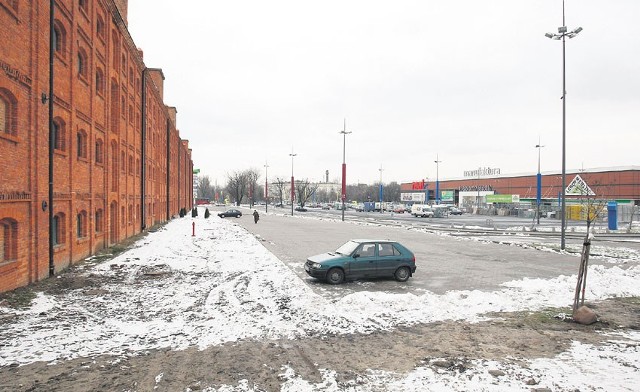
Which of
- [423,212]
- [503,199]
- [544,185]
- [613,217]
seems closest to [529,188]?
[544,185]

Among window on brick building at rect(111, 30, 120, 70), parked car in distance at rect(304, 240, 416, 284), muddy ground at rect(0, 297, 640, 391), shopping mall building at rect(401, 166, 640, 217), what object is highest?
window on brick building at rect(111, 30, 120, 70)

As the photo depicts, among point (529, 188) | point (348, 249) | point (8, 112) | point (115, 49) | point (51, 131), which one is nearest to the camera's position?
point (8, 112)

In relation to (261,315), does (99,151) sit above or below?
above

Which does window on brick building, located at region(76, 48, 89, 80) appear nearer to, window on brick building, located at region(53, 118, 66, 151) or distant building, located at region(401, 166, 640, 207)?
window on brick building, located at region(53, 118, 66, 151)

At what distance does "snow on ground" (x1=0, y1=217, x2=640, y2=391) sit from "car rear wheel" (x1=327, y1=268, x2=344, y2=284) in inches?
35.5

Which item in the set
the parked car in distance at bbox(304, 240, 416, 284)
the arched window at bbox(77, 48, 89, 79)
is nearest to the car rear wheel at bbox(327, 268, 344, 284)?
the parked car in distance at bbox(304, 240, 416, 284)

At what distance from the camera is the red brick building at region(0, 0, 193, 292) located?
37.4ft

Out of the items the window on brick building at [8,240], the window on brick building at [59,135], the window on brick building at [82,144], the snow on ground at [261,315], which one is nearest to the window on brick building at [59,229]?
the snow on ground at [261,315]

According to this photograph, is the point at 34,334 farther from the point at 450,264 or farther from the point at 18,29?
the point at 450,264

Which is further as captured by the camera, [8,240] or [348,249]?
[348,249]

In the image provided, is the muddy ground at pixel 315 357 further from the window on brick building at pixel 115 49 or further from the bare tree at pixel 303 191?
the bare tree at pixel 303 191

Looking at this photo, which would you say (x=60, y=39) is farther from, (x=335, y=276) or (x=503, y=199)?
(x=503, y=199)

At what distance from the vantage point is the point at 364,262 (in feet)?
45.1

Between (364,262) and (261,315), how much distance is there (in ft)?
15.8
